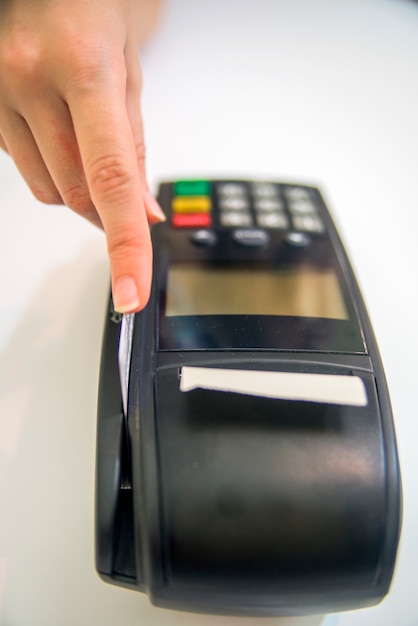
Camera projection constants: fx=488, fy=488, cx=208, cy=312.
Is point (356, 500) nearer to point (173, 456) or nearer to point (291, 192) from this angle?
point (173, 456)

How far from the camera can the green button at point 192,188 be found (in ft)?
1.18

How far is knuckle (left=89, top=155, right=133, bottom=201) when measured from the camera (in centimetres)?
24

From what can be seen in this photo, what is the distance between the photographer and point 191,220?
1.10 ft

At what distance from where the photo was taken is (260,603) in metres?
0.20

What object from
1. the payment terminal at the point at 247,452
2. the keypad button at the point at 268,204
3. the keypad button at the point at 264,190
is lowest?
the payment terminal at the point at 247,452

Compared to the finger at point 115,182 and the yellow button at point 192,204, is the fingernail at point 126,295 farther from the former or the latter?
the yellow button at point 192,204

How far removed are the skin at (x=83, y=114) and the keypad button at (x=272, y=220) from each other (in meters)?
0.08

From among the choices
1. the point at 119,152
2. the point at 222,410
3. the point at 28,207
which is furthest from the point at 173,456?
the point at 28,207

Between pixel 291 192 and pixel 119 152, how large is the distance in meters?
0.17

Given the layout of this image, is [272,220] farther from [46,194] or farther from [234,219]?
[46,194]

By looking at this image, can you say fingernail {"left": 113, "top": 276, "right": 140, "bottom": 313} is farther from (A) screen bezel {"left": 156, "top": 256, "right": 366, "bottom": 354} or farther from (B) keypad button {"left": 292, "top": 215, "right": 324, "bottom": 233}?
(B) keypad button {"left": 292, "top": 215, "right": 324, "bottom": 233}

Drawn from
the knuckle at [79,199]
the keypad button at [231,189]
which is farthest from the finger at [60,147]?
the keypad button at [231,189]

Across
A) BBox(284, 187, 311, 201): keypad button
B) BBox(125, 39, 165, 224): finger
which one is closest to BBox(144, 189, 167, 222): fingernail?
BBox(125, 39, 165, 224): finger

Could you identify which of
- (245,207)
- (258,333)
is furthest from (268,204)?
(258,333)
